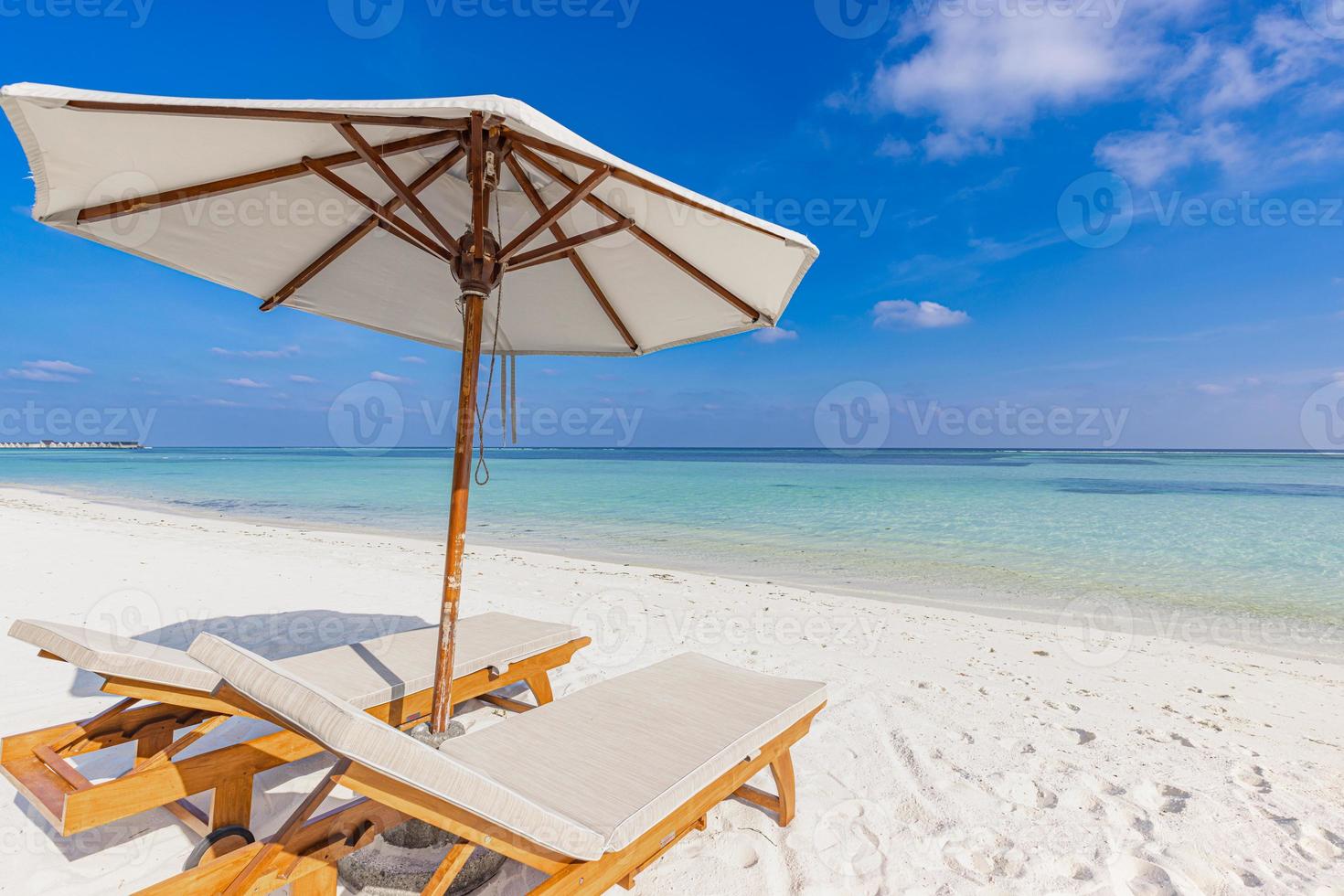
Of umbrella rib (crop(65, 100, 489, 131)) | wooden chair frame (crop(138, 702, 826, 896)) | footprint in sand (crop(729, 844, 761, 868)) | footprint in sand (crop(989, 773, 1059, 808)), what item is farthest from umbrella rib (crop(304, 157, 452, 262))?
footprint in sand (crop(989, 773, 1059, 808))

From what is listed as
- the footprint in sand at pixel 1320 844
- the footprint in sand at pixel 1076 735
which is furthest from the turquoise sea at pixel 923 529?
the footprint in sand at pixel 1320 844

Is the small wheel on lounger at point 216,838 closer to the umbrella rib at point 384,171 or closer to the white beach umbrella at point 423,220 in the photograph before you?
the white beach umbrella at point 423,220

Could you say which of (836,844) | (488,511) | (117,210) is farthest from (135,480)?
(836,844)

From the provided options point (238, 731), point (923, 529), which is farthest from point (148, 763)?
point (923, 529)

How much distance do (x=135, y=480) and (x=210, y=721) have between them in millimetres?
33877

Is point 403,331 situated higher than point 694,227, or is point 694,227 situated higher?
point 694,227

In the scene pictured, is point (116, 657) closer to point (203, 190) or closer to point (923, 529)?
point (203, 190)

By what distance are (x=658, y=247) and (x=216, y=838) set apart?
2.88m

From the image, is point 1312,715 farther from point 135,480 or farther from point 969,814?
point 135,480

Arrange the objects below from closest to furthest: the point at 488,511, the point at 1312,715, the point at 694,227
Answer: the point at 694,227 → the point at 1312,715 → the point at 488,511

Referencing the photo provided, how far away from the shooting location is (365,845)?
173 centimetres

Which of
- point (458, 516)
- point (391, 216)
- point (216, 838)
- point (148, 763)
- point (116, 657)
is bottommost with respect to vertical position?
point (216, 838)

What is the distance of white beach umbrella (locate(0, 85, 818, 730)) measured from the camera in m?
2.08

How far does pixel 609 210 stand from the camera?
9.70 feet
